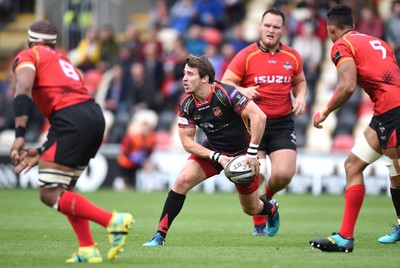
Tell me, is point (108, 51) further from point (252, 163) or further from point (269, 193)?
point (252, 163)

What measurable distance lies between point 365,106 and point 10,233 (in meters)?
12.6

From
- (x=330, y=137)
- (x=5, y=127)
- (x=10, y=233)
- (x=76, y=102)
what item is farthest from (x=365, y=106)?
(x=76, y=102)

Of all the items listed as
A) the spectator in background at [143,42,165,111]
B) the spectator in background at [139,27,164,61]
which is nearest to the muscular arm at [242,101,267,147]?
the spectator in background at [143,42,165,111]

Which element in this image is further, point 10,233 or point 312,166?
point 312,166

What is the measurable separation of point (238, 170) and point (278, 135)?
1.91 m

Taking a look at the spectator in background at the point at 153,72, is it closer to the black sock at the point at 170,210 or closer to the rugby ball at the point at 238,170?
the black sock at the point at 170,210

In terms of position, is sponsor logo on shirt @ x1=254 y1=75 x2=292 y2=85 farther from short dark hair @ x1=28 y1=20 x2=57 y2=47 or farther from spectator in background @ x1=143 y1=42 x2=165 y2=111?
spectator in background @ x1=143 y1=42 x2=165 y2=111

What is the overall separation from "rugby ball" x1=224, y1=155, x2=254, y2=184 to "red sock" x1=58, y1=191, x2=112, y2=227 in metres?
2.03

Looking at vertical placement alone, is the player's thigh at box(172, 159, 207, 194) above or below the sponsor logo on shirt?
below

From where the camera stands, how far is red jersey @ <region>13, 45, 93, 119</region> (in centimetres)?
883

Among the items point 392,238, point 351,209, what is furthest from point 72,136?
point 392,238

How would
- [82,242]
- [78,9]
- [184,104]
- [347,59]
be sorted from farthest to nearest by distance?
[78,9]
[184,104]
[347,59]
[82,242]

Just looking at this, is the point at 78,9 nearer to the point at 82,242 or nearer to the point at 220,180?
the point at 220,180

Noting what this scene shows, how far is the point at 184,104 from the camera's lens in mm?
10398
